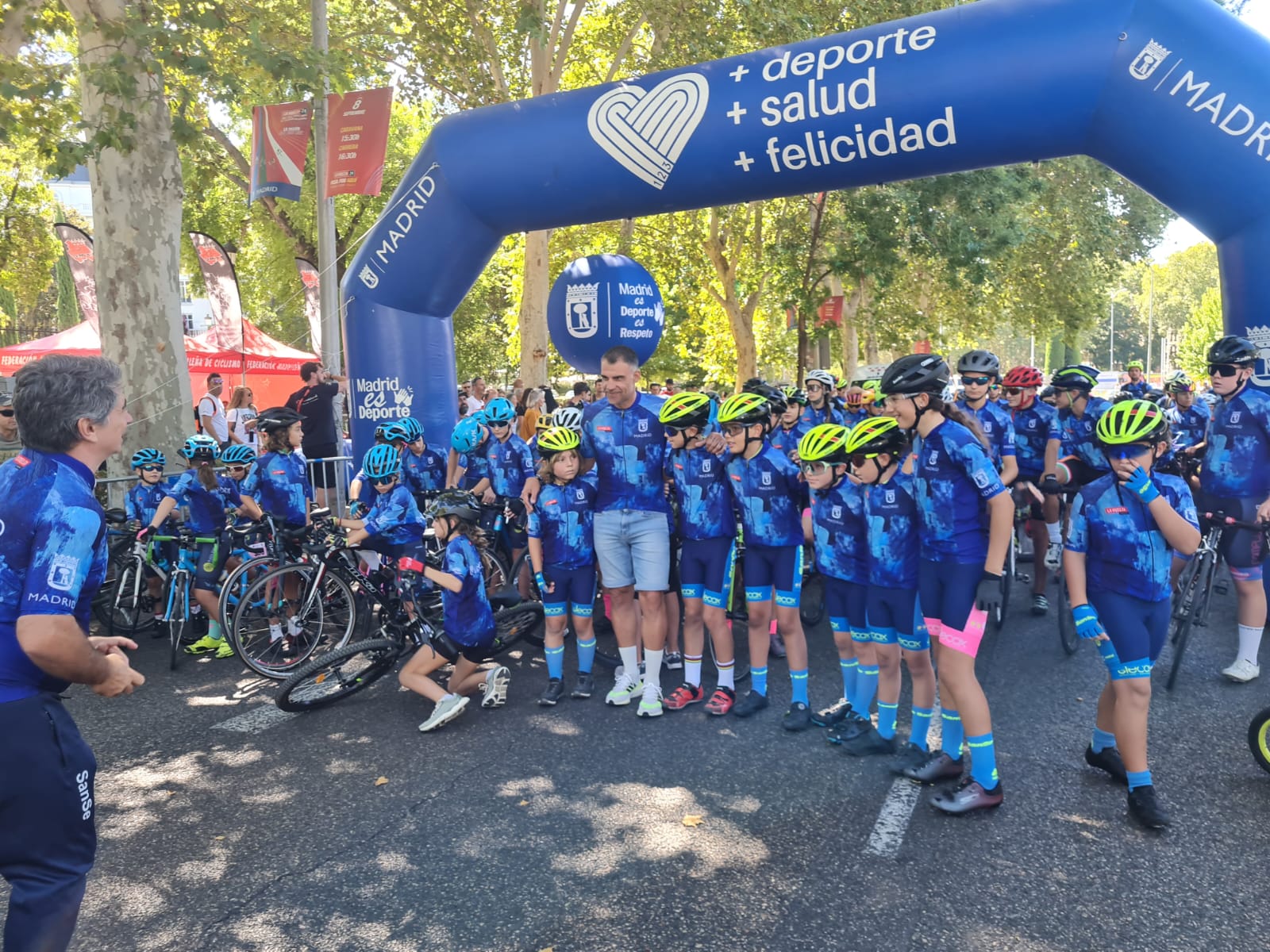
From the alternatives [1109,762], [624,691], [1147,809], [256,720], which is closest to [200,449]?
[256,720]

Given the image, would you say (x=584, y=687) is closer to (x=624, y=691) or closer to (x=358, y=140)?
(x=624, y=691)

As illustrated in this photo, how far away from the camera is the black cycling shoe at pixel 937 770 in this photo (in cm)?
475

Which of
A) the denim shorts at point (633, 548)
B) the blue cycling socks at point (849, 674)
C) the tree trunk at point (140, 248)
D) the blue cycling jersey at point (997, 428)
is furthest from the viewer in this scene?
the tree trunk at point (140, 248)

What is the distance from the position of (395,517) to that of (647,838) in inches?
140

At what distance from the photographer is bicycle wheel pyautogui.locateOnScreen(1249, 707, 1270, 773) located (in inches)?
177

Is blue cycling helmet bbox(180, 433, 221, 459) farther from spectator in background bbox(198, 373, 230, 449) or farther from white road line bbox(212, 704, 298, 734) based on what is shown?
spectator in background bbox(198, 373, 230, 449)

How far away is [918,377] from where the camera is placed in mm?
4539

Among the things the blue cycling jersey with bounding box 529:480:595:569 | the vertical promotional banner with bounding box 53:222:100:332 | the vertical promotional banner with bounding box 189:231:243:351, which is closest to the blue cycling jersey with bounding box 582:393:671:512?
the blue cycling jersey with bounding box 529:480:595:569

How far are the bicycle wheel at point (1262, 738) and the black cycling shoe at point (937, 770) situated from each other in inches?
55.7

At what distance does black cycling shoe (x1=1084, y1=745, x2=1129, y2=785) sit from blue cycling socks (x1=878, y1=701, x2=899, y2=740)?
3.30 ft

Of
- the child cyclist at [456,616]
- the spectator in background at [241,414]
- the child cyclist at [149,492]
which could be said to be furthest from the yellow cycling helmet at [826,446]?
the spectator in background at [241,414]

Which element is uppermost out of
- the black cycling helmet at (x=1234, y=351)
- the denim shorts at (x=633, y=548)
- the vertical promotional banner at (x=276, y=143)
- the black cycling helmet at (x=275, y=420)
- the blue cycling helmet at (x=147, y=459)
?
the vertical promotional banner at (x=276, y=143)

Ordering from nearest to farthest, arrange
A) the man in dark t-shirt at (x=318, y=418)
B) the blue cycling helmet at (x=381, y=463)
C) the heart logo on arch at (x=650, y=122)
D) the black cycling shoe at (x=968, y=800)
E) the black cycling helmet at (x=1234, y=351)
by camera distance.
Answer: the black cycling shoe at (x=968, y=800) < the black cycling helmet at (x=1234, y=351) < the blue cycling helmet at (x=381, y=463) < the heart logo on arch at (x=650, y=122) < the man in dark t-shirt at (x=318, y=418)

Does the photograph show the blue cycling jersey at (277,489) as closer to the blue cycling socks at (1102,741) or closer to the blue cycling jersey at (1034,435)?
the blue cycling socks at (1102,741)
